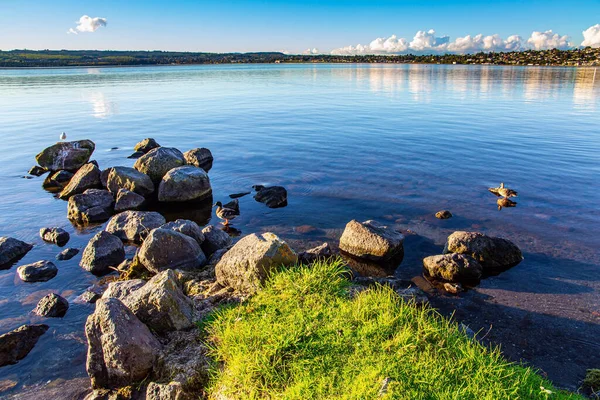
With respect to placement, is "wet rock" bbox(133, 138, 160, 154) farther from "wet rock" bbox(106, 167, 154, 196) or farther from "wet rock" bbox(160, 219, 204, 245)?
"wet rock" bbox(160, 219, 204, 245)

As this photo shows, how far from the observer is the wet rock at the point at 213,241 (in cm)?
1276

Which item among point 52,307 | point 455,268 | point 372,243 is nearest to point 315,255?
point 372,243

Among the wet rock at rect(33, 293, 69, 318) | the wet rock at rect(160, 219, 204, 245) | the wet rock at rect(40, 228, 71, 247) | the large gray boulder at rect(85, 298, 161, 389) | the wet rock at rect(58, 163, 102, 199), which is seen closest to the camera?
the large gray boulder at rect(85, 298, 161, 389)

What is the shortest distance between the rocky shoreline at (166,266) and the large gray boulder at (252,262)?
0.03m

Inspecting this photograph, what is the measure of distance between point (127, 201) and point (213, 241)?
6602 millimetres

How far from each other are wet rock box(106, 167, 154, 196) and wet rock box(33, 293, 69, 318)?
8.68 meters

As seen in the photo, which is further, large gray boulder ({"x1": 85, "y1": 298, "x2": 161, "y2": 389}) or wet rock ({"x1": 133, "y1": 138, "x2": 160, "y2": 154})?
wet rock ({"x1": 133, "y1": 138, "x2": 160, "y2": 154})

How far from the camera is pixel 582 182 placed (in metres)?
19.4

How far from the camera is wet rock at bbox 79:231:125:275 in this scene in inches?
467

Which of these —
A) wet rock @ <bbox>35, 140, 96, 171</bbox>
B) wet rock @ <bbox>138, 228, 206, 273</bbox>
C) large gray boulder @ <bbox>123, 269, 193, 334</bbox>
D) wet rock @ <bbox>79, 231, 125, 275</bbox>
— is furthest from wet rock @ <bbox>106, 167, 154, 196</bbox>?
large gray boulder @ <bbox>123, 269, 193, 334</bbox>

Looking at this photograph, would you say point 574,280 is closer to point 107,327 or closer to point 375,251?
point 375,251

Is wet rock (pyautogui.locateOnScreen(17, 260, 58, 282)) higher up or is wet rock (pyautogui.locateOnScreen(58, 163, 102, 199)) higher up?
wet rock (pyautogui.locateOnScreen(58, 163, 102, 199))

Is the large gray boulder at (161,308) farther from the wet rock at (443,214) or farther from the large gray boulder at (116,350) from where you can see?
the wet rock at (443,214)

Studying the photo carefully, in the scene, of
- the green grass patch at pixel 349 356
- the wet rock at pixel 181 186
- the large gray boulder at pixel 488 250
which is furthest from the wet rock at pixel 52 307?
the large gray boulder at pixel 488 250
